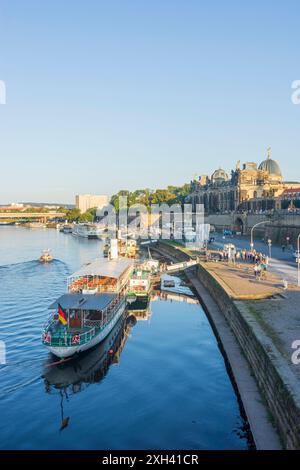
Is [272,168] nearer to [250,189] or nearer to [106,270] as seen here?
[250,189]

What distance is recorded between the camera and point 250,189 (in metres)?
125

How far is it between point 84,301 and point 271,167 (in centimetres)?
10802

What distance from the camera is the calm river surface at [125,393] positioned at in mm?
20141

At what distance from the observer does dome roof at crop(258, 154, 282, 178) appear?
133 m

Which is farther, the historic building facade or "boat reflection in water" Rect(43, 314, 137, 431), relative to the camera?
the historic building facade

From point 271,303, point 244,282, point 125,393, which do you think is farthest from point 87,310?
point 244,282

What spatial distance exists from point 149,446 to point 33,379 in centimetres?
938

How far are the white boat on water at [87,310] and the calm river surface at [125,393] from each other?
1.09 m

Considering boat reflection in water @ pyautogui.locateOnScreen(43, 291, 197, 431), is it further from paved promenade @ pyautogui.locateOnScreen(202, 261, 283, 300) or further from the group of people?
the group of people

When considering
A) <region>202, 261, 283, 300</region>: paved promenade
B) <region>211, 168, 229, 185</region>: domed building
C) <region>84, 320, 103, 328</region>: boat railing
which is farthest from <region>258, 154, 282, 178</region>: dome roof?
<region>84, 320, 103, 328</region>: boat railing

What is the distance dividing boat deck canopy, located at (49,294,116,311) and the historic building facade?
79006 millimetres

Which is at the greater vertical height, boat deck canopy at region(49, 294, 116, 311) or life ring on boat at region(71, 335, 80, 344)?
boat deck canopy at region(49, 294, 116, 311)

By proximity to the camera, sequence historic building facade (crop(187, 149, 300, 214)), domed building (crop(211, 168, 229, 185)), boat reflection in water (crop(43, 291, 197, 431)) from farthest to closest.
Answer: domed building (crop(211, 168, 229, 185)) → historic building facade (crop(187, 149, 300, 214)) → boat reflection in water (crop(43, 291, 197, 431))

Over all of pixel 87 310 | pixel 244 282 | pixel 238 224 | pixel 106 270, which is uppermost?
pixel 238 224
